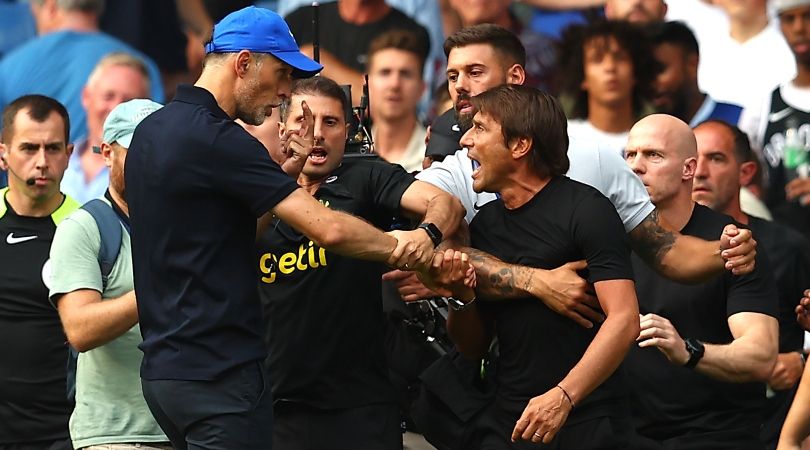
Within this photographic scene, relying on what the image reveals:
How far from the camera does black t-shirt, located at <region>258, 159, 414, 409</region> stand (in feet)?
21.0

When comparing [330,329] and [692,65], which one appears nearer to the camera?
[330,329]

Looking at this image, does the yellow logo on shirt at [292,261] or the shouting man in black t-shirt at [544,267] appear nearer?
the shouting man in black t-shirt at [544,267]

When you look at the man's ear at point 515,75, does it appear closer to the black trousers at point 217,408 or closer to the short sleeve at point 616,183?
the short sleeve at point 616,183

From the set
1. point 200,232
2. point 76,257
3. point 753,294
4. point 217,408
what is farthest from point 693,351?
point 76,257

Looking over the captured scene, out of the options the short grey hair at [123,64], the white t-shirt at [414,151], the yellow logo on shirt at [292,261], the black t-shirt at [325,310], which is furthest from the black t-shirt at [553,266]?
the short grey hair at [123,64]

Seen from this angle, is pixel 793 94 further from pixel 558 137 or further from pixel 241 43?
pixel 241 43

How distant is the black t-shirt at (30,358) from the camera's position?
756 centimetres

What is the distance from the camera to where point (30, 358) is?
298 inches

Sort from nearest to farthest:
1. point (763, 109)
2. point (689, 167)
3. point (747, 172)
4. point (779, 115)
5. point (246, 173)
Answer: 1. point (246, 173)
2. point (689, 167)
3. point (747, 172)
4. point (779, 115)
5. point (763, 109)

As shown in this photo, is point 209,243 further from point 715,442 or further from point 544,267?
point 715,442

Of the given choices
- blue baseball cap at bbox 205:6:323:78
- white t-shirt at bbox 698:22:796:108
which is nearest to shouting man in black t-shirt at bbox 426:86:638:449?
blue baseball cap at bbox 205:6:323:78

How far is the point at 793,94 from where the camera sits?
9.65 metres

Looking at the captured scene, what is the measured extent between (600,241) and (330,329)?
118 centimetres

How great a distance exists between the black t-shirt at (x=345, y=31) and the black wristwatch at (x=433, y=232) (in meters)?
4.75
